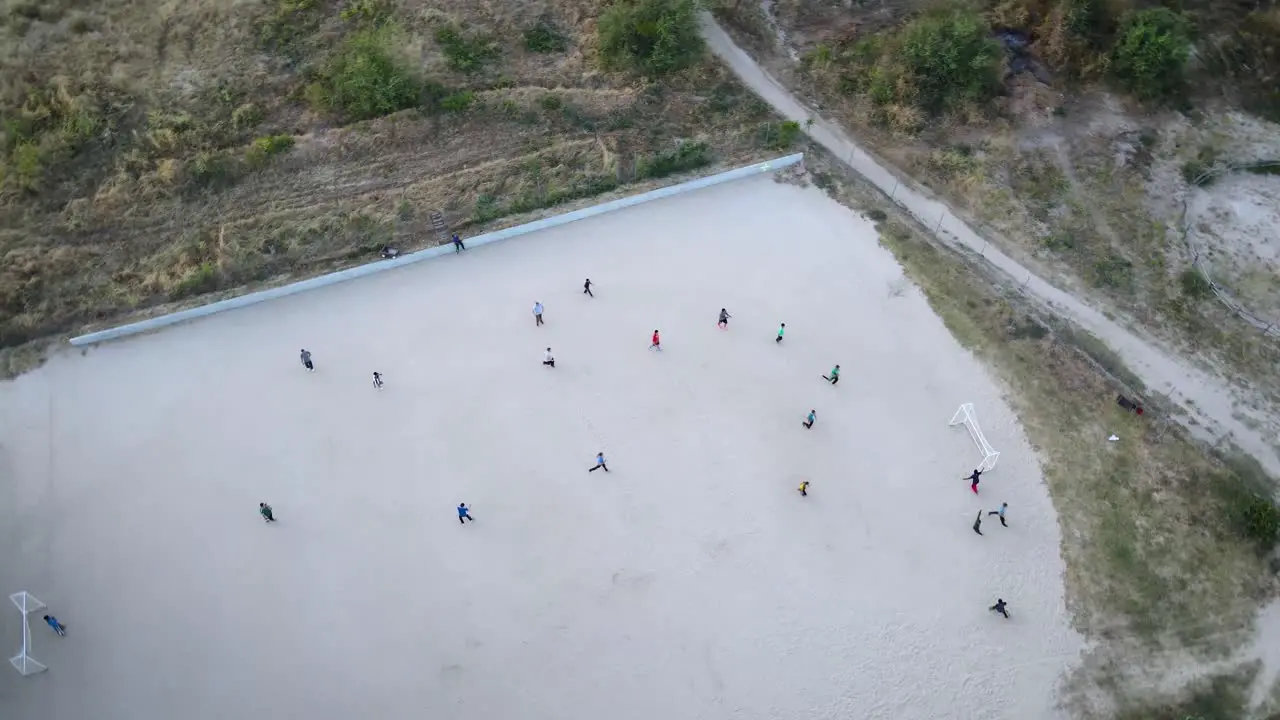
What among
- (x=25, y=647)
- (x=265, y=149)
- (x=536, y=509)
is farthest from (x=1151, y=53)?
(x=25, y=647)

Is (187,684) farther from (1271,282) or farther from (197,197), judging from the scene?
(1271,282)

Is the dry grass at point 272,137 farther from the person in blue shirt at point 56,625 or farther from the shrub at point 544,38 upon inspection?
the person in blue shirt at point 56,625

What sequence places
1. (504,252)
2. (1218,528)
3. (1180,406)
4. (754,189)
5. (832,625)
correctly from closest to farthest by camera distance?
(832,625)
(1218,528)
(1180,406)
(504,252)
(754,189)

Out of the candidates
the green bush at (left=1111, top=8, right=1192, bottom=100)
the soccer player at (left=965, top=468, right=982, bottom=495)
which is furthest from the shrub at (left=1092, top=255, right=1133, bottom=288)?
the soccer player at (left=965, top=468, right=982, bottom=495)

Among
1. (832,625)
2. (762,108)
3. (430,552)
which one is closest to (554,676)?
(430,552)

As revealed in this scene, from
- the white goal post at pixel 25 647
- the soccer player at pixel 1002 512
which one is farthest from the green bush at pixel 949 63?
the white goal post at pixel 25 647

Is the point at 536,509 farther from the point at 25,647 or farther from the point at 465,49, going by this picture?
the point at 465,49
